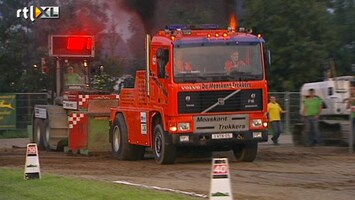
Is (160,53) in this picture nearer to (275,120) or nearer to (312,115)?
(312,115)

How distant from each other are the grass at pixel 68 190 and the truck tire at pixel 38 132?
1125 centimetres

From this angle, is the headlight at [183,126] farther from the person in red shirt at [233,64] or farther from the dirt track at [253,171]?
the person in red shirt at [233,64]

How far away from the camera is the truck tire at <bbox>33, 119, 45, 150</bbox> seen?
1073 inches

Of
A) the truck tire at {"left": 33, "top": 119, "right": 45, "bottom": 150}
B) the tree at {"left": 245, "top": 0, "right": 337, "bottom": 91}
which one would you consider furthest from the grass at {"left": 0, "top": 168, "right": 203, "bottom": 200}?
the tree at {"left": 245, "top": 0, "right": 337, "bottom": 91}

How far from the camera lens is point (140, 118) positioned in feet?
68.1

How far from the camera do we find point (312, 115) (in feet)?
81.8

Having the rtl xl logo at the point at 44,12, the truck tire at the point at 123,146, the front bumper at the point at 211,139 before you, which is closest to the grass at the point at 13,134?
the rtl xl logo at the point at 44,12

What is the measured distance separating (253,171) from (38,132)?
11.3 m

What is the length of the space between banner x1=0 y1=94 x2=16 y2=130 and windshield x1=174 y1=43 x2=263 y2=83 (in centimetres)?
1713

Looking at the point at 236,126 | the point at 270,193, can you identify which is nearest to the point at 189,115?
the point at 236,126

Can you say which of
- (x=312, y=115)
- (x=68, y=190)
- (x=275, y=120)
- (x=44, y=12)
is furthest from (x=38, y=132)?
(x=68, y=190)

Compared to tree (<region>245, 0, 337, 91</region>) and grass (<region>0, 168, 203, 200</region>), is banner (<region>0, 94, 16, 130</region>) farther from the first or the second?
grass (<region>0, 168, 203, 200</region>)

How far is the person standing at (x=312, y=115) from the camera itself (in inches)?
980

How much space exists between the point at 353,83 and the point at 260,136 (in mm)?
6463
